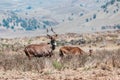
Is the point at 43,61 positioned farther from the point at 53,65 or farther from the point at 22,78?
the point at 22,78

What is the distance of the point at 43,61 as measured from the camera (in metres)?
17.2

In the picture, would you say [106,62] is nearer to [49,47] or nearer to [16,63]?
[16,63]

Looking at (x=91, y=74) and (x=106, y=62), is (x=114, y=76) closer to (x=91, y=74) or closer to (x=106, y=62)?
(x=91, y=74)

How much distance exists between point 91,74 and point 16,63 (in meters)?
3.70

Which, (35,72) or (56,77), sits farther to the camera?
(35,72)

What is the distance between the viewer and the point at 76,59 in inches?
704

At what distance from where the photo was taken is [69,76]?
14688 mm

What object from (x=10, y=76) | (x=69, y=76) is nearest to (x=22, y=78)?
(x=10, y=76)

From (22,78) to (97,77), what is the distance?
8.76 ft

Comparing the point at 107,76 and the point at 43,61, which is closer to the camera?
the point at 107,76

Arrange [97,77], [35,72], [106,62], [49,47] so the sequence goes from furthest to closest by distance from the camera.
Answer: [49,47] < [106,62] < [35,72] < [97,77]

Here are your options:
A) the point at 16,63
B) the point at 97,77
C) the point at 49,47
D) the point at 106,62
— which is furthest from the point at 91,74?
the point at 49,47

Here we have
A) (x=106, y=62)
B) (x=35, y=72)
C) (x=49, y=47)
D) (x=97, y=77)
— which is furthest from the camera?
(x=49, y=47)

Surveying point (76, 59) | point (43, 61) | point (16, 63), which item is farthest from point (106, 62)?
point (16, 63)
